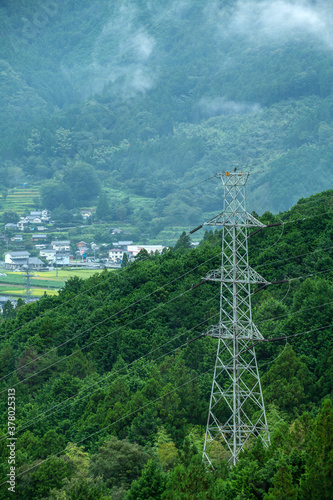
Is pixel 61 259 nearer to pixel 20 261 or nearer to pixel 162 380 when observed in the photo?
pixel 20 261

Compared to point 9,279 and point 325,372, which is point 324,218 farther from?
point 9,279

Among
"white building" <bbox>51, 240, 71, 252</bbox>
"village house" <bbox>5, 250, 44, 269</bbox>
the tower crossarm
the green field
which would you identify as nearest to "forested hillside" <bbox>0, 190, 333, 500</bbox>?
the tower crossarm

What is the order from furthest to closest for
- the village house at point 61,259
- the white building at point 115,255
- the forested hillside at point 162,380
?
the white building at point 115,255 → the village house at point 61,259 → the forested hillside at point 162,380

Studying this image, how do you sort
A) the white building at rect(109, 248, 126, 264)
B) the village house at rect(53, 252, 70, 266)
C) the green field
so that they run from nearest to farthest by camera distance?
1. the green field
2. the village house at rect(53, 252, 70, 266)
3. the white building at rect(109, 248, 126, 264)

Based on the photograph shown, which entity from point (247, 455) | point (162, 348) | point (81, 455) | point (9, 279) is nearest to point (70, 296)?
point (162, 348)

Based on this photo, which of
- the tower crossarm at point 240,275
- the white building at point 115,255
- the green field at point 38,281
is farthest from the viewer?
the white building at point 115,255

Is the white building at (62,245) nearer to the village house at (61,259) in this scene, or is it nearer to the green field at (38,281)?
the village house at (61,259)

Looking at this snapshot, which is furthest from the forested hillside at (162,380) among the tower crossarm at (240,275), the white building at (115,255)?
the white building at (115,255)

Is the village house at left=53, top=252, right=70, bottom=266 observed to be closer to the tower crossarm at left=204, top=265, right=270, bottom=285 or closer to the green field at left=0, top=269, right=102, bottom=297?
the green field at left=0, top=269, right=102, bottom=297
